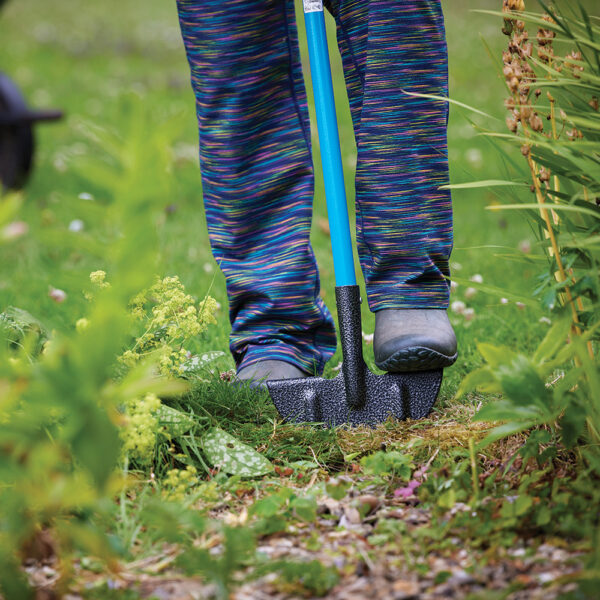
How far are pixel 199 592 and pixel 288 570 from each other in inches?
4.3

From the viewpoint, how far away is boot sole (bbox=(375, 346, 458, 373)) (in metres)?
1.42

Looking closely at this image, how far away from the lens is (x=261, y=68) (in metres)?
1.60

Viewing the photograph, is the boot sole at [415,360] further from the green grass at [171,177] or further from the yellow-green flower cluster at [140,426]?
the yellow-green flower cluster at [140,426]

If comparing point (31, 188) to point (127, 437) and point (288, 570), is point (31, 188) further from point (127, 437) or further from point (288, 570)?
point (288, 570)

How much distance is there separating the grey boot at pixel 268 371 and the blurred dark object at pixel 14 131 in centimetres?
237

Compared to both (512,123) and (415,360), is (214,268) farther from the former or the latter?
(512,123)

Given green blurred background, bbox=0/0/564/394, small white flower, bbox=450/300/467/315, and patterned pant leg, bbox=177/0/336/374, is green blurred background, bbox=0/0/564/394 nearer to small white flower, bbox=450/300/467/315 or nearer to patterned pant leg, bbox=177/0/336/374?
small white flower, bbox=450/300/467/315

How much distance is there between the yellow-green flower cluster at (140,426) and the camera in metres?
1.06

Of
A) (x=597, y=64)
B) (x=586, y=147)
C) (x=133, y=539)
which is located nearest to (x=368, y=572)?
(x=133, y=539)

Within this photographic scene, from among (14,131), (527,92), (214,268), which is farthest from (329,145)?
(14,131)

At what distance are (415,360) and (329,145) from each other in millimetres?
486

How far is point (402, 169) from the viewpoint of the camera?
148 centimetres

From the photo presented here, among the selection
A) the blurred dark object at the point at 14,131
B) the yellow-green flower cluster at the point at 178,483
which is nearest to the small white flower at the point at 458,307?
the yellow-green flower cluster at the point at 178,483

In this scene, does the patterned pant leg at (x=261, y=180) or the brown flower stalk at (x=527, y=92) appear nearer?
the brown flower stalk at (x=527, y=92)
